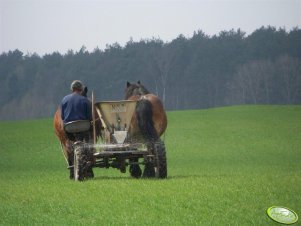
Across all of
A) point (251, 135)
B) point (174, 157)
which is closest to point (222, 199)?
point (174, 157)

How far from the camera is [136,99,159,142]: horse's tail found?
16906 mm

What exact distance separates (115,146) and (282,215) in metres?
7.18

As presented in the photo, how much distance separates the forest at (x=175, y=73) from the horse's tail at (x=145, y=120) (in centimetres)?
7791

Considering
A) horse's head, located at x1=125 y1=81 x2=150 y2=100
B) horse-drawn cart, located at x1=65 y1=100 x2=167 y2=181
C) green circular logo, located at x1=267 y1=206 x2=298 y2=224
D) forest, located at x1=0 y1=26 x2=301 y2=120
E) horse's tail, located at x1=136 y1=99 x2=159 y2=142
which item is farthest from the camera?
forest, located at x1=0 y1=26 x2=301 y2=120

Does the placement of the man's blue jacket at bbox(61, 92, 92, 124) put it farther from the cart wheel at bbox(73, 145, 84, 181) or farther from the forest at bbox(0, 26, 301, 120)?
the forest at bbox(0, 26, 301, 120)

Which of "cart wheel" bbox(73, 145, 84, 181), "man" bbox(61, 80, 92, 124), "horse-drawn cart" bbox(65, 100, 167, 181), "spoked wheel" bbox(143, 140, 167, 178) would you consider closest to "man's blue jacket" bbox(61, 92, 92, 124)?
"man" bbox(61, 80, 92, 124)

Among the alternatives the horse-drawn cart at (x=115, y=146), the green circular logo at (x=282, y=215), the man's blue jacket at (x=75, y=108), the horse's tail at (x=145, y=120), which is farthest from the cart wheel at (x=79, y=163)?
the green circular logo at (x=282, y=215)

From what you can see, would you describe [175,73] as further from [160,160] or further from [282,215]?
[282,215]

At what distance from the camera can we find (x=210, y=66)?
112750 millimetres

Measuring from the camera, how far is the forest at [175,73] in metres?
101

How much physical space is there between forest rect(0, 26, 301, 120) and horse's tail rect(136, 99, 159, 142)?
77.9 meters

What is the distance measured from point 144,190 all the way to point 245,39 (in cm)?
11016

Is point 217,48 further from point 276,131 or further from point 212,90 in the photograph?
point 276,131

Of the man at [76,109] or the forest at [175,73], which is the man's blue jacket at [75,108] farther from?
the forest at [175,73]
